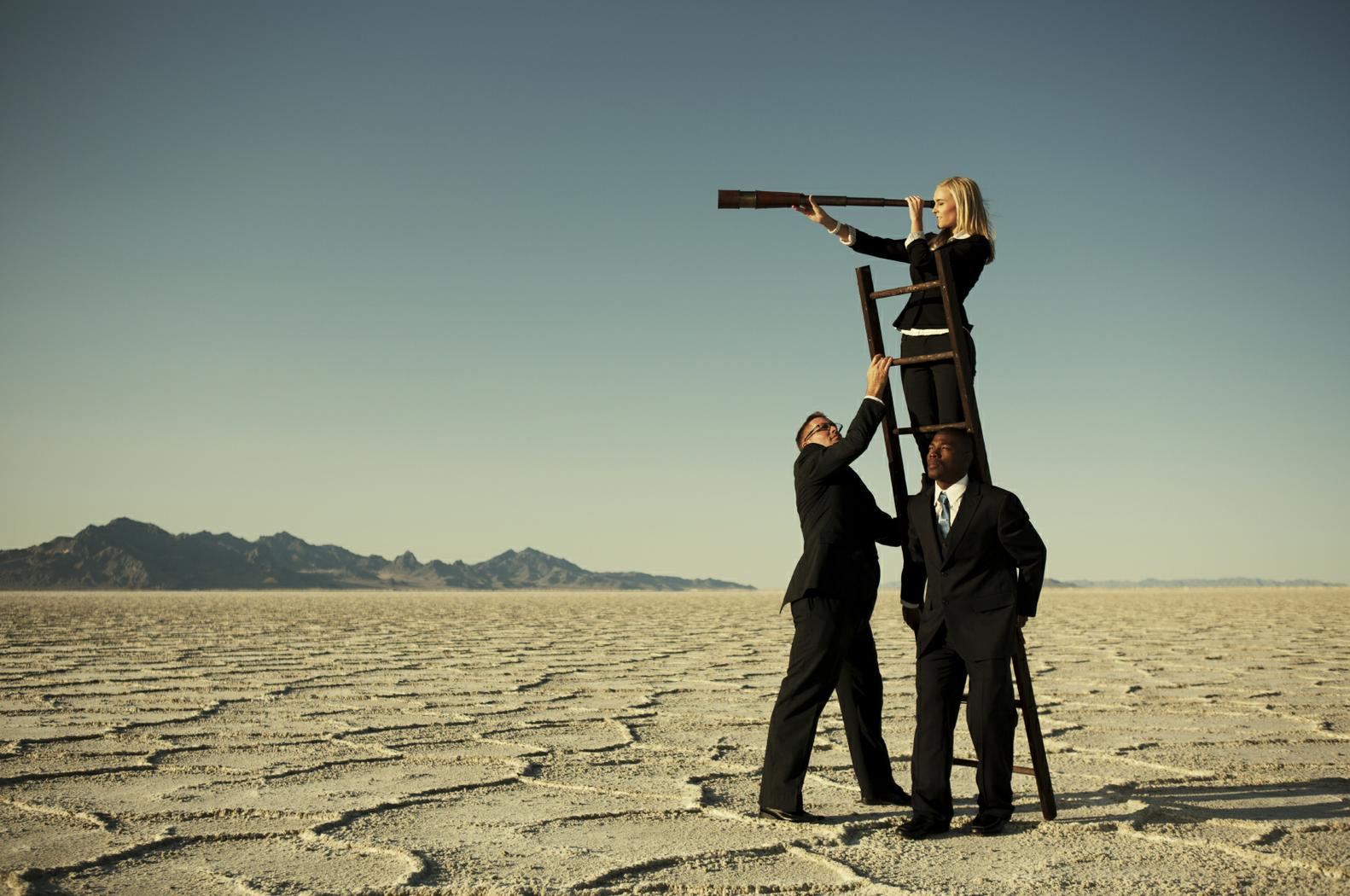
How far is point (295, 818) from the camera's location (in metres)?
3.53

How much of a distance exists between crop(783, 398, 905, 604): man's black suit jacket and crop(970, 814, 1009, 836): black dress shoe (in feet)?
2.55

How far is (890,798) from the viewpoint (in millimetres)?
3717

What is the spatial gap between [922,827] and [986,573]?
82 cm

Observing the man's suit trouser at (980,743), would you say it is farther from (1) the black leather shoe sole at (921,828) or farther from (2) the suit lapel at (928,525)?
(2) the suit lapel at (928,525)

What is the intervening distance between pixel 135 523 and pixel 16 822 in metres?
125

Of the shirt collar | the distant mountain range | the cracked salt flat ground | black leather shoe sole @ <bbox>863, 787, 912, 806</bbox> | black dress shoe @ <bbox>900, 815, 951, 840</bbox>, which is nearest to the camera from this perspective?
the cracked salt flat ground

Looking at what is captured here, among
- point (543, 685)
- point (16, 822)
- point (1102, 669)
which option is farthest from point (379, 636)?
point (16, 822)

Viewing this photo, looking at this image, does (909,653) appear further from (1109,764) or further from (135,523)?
(135,523)

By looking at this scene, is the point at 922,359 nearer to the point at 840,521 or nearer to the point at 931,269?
the point at 931,269

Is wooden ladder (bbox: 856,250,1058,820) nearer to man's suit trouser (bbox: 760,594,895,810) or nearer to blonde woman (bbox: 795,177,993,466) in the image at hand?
blonde woman (bbox: 795,177,993,466)

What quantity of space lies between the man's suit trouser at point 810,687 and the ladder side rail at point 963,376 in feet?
1.87

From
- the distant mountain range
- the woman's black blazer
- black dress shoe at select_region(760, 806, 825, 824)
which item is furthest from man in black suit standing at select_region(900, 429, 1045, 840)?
the distant mountain range

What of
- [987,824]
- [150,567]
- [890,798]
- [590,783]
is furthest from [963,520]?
[150,567]

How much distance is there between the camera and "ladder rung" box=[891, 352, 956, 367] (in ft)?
11.5
